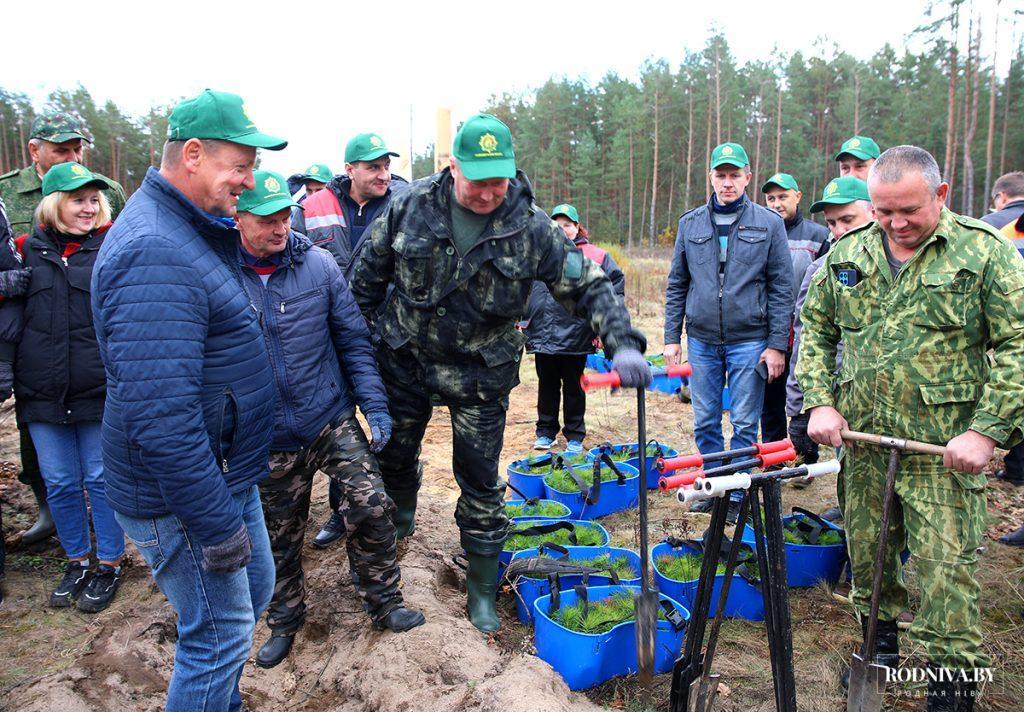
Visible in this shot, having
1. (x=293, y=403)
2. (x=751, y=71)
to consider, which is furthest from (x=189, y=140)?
(x=751, y=71)

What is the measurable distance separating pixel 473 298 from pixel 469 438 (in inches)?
28.2

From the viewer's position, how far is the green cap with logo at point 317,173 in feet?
21.8

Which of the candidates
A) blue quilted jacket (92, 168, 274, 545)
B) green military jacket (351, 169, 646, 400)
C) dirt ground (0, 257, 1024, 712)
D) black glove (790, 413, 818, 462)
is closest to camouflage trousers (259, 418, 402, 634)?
dirt ground (0, 257, 1024, 712)

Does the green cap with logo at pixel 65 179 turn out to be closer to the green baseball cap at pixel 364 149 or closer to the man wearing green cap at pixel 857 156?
the green baseball cap at pixel 364 149

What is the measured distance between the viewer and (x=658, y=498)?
5477mm

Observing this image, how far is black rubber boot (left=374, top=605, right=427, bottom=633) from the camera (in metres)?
3.24

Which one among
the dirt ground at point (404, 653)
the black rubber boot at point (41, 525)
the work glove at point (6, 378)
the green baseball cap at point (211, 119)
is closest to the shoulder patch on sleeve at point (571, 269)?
the green baseball cap at point (211, 119)

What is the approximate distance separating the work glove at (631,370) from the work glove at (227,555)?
4.99ft

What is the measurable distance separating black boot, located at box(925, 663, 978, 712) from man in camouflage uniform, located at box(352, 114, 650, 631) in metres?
1.77

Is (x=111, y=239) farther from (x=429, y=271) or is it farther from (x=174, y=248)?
(x=429, y=271)

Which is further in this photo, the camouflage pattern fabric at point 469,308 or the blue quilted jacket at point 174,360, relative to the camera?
the camouflage pattern fabric at point 469,308

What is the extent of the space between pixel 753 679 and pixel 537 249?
7.67ft

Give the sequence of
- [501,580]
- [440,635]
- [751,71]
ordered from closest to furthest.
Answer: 1. [440,635]
2. [501,580]
3. [751,71]

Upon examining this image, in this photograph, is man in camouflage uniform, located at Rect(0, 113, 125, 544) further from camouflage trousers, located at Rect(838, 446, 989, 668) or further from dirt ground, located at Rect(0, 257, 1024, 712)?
camouflage trousers, located at Rect(838, 446, 989, 668)
